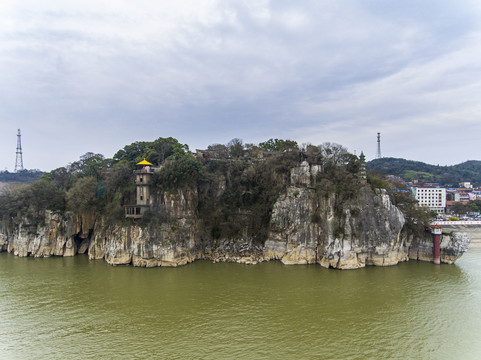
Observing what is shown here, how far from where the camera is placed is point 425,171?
121 meters

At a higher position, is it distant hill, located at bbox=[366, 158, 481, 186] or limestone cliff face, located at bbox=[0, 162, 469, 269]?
distant hill, located at bbox=[366, 158, 481, 186]

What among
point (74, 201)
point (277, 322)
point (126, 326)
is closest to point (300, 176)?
point (277, 322)

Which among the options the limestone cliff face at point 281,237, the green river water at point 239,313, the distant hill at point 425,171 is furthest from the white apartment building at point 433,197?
the green river water at point 239,313

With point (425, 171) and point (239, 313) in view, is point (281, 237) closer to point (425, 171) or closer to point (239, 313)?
point (239, 313)

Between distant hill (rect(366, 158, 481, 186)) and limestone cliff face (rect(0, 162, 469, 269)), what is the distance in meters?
81.9

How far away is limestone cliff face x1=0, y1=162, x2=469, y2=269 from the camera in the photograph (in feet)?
92.5

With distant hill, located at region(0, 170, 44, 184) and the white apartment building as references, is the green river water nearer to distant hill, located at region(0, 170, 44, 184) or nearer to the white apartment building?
the white apartment building

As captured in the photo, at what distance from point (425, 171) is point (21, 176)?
14751cm

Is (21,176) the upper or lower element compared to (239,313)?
upper

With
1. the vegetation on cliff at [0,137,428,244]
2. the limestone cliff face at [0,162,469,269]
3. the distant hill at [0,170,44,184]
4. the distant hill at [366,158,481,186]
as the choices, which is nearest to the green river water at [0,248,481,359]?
the limestone cliff face at [0,162,469,269]

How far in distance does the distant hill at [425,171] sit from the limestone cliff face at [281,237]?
8191 centimetres

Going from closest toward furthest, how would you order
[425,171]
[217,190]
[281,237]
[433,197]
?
[281,237] → [217,190] → [433,197] → [425,171]

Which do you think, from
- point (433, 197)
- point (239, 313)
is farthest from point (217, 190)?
point (433, 197)

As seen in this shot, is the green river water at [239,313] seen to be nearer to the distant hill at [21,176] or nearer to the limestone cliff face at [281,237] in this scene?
the limestone cliff face at [281,237]
